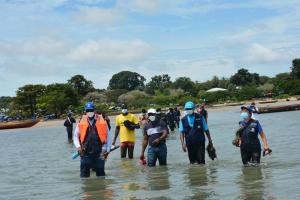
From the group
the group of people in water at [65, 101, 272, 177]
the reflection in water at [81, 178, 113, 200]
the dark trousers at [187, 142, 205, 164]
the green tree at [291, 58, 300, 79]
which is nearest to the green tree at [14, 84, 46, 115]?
the green tree at [291, 58, 300, 79]

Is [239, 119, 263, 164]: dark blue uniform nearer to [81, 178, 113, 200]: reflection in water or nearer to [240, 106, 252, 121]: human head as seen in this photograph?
[240, 106, 252, 121]: human head

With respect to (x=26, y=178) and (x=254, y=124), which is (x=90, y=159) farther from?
(x=26, y=178)

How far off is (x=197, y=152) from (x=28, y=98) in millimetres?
94798

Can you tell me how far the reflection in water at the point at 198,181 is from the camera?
31.6 feet

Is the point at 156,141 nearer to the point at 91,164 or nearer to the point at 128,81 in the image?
the point at 91,164

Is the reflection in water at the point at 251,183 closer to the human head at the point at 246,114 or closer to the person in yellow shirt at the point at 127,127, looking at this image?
the human head at the point at 246,114

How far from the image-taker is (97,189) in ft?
36.0

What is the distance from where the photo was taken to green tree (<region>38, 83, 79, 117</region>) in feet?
319

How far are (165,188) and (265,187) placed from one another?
1867 mm

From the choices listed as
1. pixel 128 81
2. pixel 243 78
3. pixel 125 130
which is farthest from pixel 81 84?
pixel 125 130

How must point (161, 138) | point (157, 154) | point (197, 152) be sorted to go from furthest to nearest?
point (157, 154)
point (161, 138)
point (197, 152)

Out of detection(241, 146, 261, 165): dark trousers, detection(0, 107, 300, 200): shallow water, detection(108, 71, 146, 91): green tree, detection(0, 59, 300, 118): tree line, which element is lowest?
detection(0, 107, 300, 200): shallow water

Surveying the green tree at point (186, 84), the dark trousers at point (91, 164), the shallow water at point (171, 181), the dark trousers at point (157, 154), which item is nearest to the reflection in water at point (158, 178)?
the shallow water at point (171, 181)

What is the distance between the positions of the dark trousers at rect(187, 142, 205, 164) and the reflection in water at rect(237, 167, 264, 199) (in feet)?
3.09
